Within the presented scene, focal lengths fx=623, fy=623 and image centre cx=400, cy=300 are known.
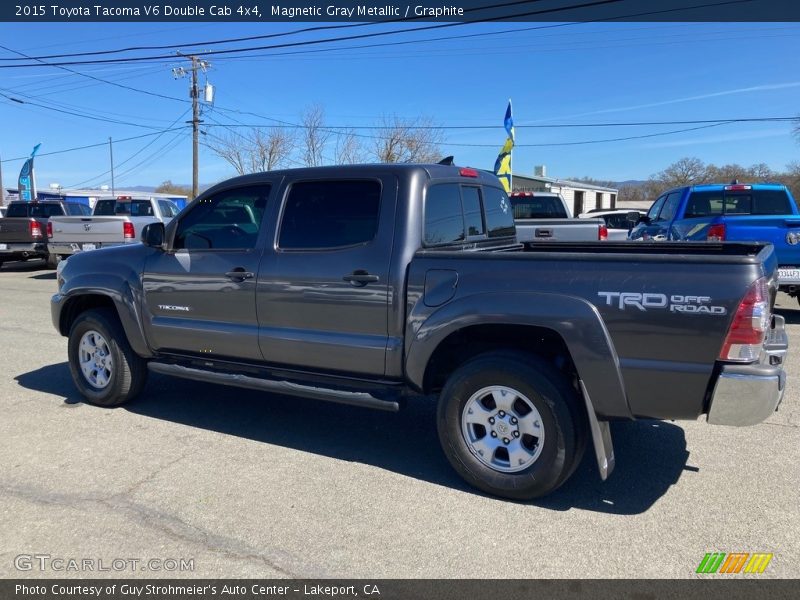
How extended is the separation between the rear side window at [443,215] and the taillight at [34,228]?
15.8 metres

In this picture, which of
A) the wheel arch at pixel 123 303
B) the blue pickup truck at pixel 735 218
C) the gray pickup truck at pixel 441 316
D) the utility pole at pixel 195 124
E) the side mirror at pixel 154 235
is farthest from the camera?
the utility pole at pixel 195 124

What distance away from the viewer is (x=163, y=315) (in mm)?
4977

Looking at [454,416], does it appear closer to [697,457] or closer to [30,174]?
[697,457]

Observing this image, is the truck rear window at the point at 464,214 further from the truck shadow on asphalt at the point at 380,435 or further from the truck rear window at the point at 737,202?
the truck rear window at the point at 737,202

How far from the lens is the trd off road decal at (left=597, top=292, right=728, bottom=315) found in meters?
3.04

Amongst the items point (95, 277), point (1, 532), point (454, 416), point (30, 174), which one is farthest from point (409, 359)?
point (30, 174)

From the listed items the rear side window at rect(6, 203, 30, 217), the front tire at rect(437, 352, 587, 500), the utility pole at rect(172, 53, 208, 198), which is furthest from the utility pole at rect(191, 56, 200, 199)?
the front tire at rect(437, 352, 587, 500)

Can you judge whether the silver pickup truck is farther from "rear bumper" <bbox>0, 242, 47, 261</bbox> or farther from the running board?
the running board

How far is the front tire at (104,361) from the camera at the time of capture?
5250mm

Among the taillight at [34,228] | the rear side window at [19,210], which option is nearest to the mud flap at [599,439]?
the taillight at [34,228]

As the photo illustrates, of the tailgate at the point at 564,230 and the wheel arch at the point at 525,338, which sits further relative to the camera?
the tailgate at the point at 564,230

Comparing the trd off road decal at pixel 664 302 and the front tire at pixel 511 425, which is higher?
the trd off road decal at pixel 664 302

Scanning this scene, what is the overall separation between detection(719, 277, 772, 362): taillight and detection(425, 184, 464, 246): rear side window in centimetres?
185

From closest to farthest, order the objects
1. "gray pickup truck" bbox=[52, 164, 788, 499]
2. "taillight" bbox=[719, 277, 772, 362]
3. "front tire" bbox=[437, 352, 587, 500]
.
→ "taillight" bbox=[719, 277, 772, 362] < "gray pickup truck" bbox=[52, 164, 788, 499] < "front tire" bbox=[437, 352, 587, 500]
